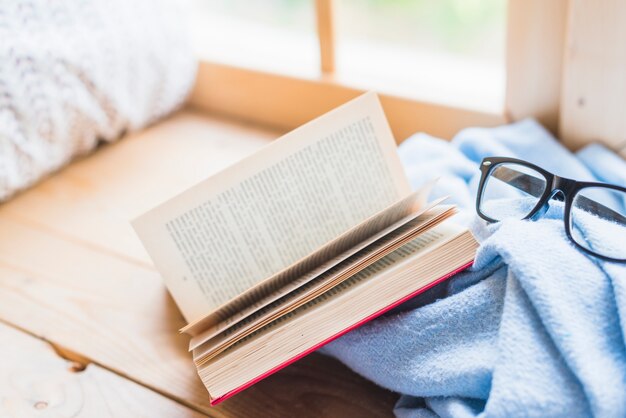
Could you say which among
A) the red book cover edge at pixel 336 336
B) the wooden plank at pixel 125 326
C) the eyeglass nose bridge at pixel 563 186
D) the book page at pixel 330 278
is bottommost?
the wooden plank at pixel 125 326

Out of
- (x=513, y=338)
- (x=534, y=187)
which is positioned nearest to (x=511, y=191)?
(x=534, y=187)

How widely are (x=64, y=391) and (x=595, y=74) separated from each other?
0.65 meters

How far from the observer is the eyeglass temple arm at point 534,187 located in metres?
0.55

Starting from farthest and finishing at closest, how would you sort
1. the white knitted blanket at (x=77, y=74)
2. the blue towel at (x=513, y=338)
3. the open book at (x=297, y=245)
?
the white knitted blanket at (x=77, y=74) → the open book at (x=297, y=245) → the blue towel at (x=513, y=338)

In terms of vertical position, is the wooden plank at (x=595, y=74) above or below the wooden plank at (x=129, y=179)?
above

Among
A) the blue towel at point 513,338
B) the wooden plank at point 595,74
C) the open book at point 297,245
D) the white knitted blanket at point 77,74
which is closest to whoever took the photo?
the blue towel at point 513,338

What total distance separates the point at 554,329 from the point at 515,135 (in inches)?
14.1

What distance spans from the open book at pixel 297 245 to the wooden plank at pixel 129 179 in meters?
0.18

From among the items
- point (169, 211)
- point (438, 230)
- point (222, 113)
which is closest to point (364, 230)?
point (438, 230)

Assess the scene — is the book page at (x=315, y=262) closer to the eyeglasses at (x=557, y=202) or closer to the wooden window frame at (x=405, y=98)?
the eyeglasses at (x=557, y=202)

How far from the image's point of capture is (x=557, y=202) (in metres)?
0.58

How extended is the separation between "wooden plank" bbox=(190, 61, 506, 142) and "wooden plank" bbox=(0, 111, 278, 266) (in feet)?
0.10

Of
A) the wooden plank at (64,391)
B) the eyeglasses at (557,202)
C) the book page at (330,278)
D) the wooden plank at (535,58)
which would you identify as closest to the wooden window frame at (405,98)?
the wooden plank at (535,58)

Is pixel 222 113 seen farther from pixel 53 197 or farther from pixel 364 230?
pixel 364 230
